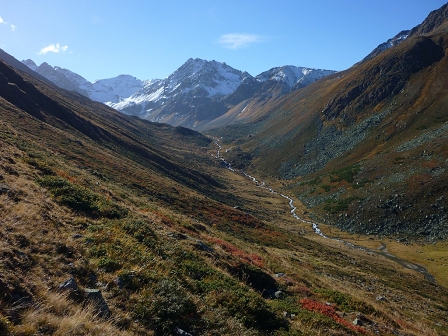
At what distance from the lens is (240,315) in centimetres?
1119

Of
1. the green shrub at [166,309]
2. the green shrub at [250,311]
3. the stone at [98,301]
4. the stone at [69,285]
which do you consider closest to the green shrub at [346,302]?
the green shrub at [250,311]

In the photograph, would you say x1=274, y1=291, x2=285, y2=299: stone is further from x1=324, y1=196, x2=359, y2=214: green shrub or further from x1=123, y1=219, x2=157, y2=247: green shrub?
x1=324, y1=196, x2=359, y2=214: green shrub

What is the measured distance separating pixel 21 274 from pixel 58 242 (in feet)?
9.51

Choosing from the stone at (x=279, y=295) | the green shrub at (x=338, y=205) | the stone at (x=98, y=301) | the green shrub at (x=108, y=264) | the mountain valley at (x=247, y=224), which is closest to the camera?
the stone at (x=98, y=301)

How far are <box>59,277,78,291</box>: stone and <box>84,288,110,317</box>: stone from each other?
1.14 feet

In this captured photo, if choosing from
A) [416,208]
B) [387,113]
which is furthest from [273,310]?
[387,113]

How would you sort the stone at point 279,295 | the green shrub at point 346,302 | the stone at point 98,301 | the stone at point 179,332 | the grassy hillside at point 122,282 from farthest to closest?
1. the green shrub at point 346,302
2. the stone at point 279,295
3. the stone at point 179,332
4. the stone at point 98,301
5. the grassy hillside at point 122,282

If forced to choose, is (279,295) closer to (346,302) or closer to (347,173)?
(346,302)

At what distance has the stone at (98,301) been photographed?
844cm

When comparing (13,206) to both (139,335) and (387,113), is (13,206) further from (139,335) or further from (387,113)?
(387,113)

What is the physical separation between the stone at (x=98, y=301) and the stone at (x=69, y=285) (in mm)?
348

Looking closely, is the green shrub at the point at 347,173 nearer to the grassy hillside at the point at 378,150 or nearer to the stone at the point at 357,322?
the grassy hillside at the point at 378,150

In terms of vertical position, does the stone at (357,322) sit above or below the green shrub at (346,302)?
above

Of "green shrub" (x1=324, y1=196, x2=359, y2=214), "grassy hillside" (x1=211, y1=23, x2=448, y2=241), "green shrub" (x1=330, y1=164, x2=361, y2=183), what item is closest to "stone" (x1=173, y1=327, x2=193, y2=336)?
"grassy hillside" (x1=211, y1=23, x2=448, y2=241)
